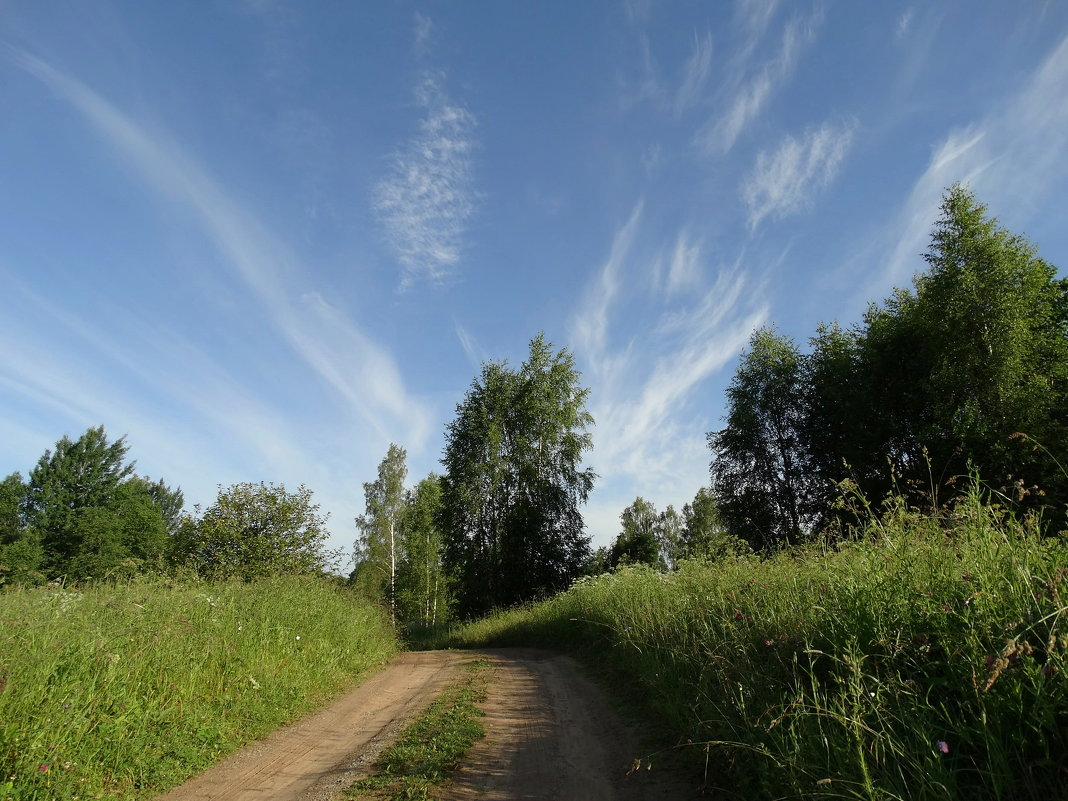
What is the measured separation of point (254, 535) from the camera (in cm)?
1953

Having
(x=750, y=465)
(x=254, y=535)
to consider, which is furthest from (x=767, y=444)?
(x=254, y=535)

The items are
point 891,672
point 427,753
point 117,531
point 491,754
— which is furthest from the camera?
point 117,531

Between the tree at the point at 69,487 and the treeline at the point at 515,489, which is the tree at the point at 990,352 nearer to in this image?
the treeline at the point at 515,489

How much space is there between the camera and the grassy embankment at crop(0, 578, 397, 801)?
448 cm

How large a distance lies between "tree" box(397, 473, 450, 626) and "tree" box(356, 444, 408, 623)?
2.91 feet

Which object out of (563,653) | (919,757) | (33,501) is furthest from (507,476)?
(33,501)

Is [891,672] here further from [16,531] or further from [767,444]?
[16,531]

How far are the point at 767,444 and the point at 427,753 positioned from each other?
30.3 metres

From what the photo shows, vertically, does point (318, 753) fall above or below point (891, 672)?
below

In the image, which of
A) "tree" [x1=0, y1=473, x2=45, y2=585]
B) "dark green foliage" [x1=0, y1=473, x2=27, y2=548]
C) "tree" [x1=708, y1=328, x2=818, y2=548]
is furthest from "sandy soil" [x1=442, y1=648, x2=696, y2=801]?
"dark green foliage" [x1=0, y1=473, x2=27, y2=548]

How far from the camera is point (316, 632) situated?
10.4 meters

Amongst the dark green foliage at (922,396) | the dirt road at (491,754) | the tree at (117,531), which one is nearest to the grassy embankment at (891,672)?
the dirt road at (491,754)

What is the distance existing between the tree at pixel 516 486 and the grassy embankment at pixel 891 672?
929 inches

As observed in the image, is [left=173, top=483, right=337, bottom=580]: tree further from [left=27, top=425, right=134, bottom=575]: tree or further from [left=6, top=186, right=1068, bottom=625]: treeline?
[left=27, top=425, right=134, bottom=575]: tree
